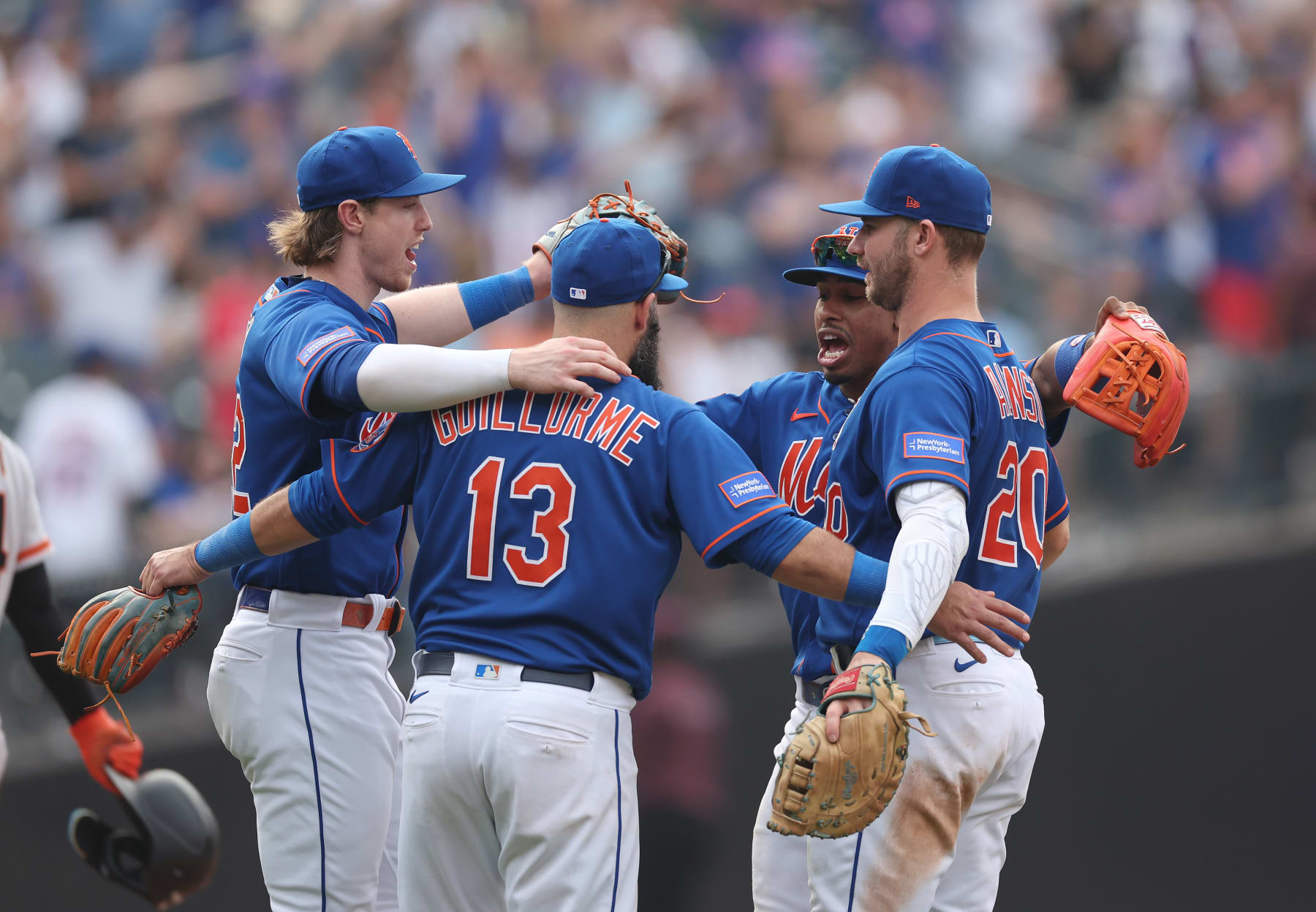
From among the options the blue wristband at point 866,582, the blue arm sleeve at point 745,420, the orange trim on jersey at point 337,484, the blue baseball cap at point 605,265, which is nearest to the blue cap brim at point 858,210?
the blue baseball cap at point 605,265

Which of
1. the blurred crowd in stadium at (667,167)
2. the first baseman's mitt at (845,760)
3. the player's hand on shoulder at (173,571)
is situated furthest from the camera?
the blurred crowd in stadium at (667,167)

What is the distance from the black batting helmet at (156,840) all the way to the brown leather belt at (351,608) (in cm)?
101

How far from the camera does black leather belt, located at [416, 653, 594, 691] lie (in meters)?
3.47

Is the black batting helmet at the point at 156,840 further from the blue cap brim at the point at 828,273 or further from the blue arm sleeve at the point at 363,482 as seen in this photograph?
the blue cap brim at the point at 828,273

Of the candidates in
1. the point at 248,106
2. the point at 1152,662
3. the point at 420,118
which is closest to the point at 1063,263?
the point at 1152,662

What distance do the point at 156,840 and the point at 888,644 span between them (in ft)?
8.76

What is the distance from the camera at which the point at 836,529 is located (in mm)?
3832

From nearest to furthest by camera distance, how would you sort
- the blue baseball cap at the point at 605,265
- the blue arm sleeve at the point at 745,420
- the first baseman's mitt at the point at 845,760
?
the first baseman's mitt at the point at 845,760, the blue baseball cap at the point at 605,265, the blue arm sleeve at the point at 745,420

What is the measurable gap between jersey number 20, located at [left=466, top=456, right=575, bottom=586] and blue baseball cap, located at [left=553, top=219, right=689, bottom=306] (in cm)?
43

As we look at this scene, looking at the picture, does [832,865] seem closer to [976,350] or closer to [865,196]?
[976,350]

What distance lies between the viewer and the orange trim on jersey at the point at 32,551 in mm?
4672

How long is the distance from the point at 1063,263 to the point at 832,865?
7986 mm

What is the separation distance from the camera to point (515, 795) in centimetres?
341

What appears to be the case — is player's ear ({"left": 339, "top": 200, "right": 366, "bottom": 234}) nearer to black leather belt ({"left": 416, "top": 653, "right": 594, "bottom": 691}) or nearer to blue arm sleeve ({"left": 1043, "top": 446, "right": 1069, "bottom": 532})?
black leather belt ({"left": 416, "top": 653, "right": 594, "bottom": 691})
